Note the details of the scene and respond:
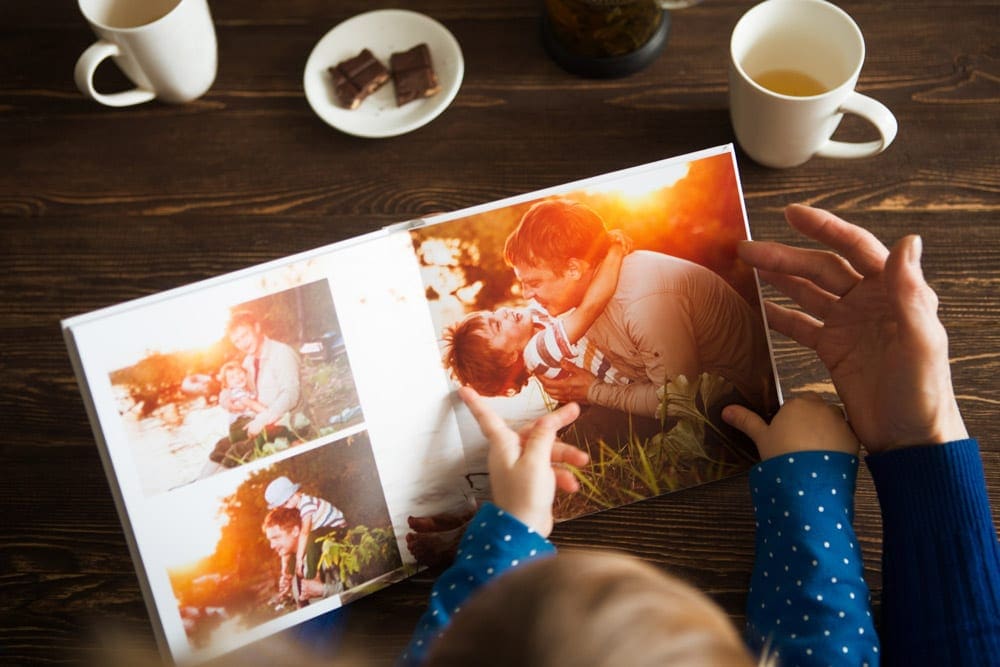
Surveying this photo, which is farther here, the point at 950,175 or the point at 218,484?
the point at 950,175

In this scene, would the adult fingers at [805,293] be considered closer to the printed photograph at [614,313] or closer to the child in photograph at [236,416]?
the printed photograph at [614,313]

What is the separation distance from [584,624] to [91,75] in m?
0.59

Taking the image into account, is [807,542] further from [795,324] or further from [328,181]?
[328,181]

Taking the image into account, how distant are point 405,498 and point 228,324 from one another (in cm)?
18

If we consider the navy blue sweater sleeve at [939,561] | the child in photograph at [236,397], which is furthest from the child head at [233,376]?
the navy blue sweater sleeve at [939,561]

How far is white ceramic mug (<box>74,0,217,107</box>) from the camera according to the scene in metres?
0.67

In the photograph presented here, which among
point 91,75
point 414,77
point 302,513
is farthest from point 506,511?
point 91,75

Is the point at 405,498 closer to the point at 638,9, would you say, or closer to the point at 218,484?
the point at 218,484

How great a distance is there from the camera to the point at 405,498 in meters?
0.62

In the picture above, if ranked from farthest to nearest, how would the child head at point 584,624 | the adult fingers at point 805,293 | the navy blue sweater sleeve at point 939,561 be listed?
1. the adult fingers at point 805,293
2. the navy blue sweater sleeve at point 939,561
3. the child head at point 584,624

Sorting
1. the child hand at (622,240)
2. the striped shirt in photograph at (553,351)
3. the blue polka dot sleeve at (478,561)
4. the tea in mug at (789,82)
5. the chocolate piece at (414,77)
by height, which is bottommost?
the blue polka dot sleeve at (478,561)

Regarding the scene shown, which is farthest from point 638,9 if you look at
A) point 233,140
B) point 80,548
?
point 80,548

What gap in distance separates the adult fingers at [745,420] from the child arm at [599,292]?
0.12 metres

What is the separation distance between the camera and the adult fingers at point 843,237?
0.63 meters
